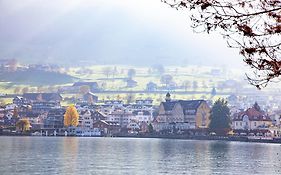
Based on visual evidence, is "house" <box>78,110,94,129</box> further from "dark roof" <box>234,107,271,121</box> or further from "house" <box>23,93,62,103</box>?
"house" <box>23,93,62,103</box>

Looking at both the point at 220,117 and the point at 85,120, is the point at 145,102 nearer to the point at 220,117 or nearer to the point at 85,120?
the point at 85,120

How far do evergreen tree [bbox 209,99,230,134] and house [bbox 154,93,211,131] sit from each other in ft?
49.0

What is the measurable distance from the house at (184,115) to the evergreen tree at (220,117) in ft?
49.0

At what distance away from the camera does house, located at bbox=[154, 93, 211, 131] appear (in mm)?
100125

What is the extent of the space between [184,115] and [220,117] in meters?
25.0

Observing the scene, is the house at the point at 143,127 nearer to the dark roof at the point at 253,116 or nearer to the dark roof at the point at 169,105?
the dark roof at the point at 169,105

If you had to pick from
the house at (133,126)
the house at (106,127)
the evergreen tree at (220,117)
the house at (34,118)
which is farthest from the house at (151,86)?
the evergreen tree at (220,117)

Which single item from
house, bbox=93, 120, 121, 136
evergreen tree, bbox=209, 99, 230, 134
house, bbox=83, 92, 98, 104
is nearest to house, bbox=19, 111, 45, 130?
house, bbox=93, 120, 121, 136

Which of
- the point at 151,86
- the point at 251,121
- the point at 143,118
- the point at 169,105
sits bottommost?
the point at 251,121

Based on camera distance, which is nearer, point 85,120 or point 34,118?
point 85,120

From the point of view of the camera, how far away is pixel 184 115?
343 ft

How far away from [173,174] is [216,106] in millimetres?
50551

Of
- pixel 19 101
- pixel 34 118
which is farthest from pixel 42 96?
pixel 34 118

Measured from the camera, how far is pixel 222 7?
6289mm
